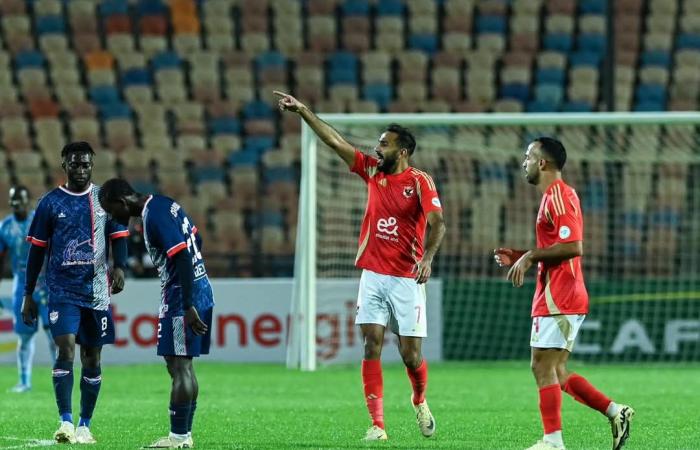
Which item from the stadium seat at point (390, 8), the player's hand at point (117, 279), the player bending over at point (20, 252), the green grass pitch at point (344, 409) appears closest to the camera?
the green grass pitch at point (344, 409)

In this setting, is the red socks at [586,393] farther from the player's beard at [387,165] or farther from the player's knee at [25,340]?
the player's knee at [25,340]

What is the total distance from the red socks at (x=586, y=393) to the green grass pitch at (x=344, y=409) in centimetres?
58

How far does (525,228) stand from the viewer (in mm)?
19469

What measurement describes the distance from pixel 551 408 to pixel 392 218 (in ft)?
7.11

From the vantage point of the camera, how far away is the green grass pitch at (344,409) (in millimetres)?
8703

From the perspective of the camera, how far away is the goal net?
17.3 metres

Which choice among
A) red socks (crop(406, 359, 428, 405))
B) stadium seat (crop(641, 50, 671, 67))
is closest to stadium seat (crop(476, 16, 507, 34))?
stadium seat (crop(641, 50, 671, 67))

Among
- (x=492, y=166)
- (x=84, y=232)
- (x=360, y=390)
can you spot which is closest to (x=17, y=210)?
(x=360, y=390)

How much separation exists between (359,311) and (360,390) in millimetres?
4520

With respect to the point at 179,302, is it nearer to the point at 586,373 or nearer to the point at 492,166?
the point at 586,373

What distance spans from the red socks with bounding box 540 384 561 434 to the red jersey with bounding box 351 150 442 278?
1.91 m

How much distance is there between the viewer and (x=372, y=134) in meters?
18.2

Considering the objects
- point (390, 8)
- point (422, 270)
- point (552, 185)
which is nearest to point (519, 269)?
point (552, 185)

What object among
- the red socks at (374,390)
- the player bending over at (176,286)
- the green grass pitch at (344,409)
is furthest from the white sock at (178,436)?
the red socks at (374,390)
